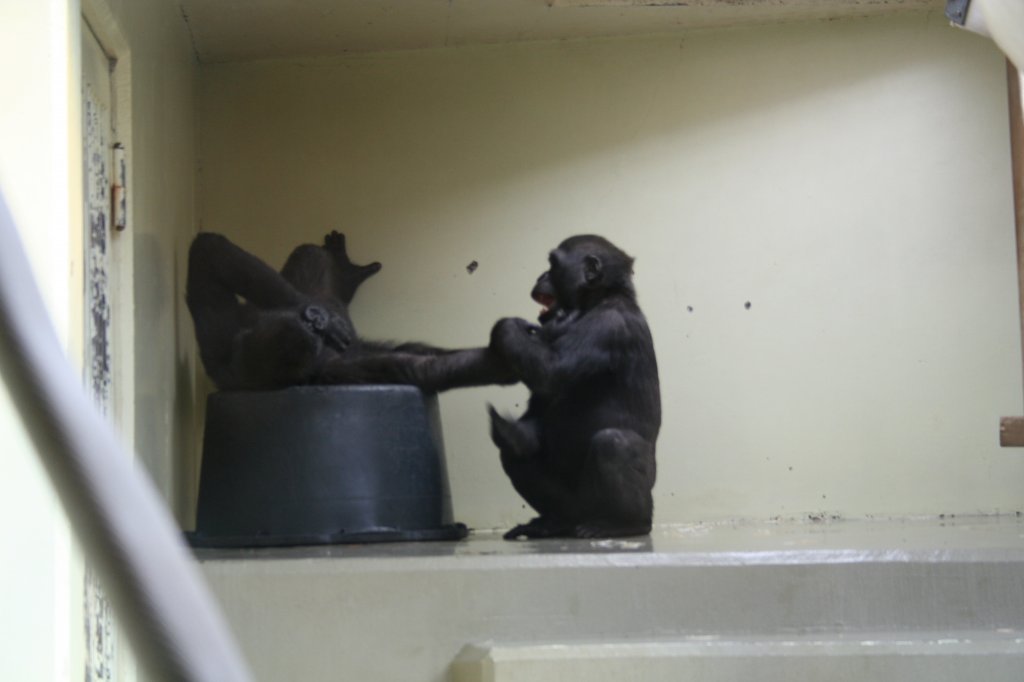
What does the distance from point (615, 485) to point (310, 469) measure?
0.97 metres

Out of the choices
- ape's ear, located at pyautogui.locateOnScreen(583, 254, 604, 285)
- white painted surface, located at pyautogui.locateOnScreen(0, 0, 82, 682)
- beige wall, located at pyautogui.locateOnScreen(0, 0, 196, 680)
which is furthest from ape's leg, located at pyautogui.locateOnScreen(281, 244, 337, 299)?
white painted surface, located at pyautogui.locateOnScreen(0, 0, 82, 682)

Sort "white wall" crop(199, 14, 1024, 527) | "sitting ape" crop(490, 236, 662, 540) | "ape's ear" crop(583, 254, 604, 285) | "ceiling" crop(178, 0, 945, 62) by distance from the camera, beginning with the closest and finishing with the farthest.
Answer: "sitting ape" crop(490, 236, 662, 540)
"ape's ear" crop(583, 254, 604, 285)
"ceiling" crop(178, 0, 945, 62)
"white wall" crop(199, 14, 1024, 527)

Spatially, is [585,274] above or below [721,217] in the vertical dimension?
below

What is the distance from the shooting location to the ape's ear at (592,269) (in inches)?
187

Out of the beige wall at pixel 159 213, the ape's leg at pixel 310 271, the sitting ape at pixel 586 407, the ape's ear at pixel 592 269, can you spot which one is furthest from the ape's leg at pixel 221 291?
the ape's ear at pixel 592 269

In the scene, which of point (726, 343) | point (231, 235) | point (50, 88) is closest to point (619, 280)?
point (726, 343)

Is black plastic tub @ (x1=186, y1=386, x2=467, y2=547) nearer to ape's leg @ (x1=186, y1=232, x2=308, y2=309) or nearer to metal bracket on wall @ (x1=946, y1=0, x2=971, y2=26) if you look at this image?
ape's leg @ (x1=186, y1=232, x2=308, y2=309)

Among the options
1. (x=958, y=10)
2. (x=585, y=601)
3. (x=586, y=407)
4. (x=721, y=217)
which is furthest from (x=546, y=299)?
(x=958, y=10)

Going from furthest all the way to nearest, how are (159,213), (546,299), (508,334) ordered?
(546,299) < (159,213) < (508,334)

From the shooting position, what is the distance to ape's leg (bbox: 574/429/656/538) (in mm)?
4258

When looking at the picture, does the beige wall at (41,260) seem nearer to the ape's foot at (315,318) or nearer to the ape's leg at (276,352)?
the ape's leg at (276,352)

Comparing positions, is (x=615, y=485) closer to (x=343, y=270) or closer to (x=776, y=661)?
(x=776, y=661)

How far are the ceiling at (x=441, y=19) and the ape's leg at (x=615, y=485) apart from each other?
1.90 metres

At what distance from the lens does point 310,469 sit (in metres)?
4.25
